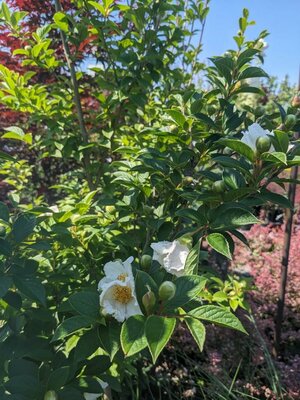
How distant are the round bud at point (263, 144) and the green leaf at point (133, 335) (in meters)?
0.46

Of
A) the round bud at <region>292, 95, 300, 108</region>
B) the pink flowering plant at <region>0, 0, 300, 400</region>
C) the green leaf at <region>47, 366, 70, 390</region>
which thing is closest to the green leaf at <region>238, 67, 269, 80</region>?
the pink flowering plant at <region>0, 0, 300, 400</region>

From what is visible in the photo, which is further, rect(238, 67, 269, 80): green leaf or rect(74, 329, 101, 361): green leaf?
rect(238, 67, 269, 80): green leaf

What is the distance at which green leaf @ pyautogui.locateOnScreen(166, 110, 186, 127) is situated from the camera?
3.80 feet

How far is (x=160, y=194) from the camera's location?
57.9 inches

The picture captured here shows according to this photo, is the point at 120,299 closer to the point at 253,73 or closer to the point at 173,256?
the point at 173,256

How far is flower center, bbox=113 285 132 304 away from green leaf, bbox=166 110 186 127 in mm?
538

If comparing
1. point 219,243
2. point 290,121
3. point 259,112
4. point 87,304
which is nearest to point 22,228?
point 87,304

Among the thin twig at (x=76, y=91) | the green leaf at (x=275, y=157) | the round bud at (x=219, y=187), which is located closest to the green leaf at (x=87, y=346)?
the round bud at (x=219, y=187)

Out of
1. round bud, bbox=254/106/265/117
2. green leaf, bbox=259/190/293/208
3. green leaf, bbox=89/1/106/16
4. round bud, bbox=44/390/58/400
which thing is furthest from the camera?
green leaf, bbox=89/1/106/16

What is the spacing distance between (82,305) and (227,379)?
52.6 inches

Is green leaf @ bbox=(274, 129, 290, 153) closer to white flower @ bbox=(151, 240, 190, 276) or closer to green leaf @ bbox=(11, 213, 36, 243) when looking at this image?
white flower @ bbox=(151, 240, 190, 276)

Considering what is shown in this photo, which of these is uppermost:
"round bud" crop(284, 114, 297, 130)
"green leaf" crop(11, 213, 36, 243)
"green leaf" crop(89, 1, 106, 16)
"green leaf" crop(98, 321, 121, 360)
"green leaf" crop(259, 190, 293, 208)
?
"green leaf" crop(89, 1, 106, 16)

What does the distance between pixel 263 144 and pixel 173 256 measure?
0.34 metres

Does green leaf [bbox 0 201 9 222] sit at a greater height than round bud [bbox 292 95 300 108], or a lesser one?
lesser
